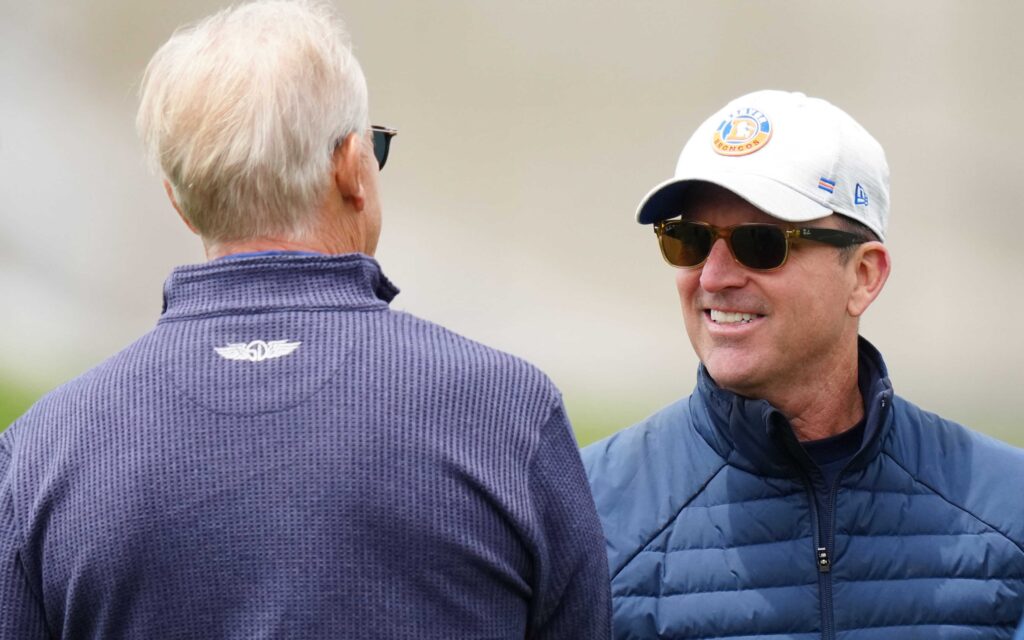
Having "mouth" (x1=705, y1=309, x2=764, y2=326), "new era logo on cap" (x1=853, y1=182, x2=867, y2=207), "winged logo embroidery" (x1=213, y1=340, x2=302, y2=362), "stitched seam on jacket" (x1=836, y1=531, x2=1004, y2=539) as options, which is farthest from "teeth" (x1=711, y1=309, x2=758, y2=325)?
"winged logo embroidery" (x1=213, y1=340, x2=302, y2=362)

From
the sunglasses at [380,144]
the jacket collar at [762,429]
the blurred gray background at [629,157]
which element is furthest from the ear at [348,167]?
the blurred gray background at [629,157]

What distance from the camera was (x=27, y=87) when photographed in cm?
487

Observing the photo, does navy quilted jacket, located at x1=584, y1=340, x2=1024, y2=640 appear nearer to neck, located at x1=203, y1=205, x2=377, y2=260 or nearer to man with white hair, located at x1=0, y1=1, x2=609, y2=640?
man with white hair, located at x1=0, y1=1, x2=609, y2=640

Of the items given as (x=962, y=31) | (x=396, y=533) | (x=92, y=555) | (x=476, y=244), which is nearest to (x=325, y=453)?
(x=396, y=533)

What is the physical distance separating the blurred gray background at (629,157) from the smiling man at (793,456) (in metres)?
2.33

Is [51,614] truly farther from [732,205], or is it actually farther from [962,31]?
[962,31]

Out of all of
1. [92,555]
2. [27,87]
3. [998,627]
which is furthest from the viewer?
[27,87]

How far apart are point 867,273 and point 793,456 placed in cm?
33

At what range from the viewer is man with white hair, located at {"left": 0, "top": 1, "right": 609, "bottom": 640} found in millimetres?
1360

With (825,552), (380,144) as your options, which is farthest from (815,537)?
(380,144)

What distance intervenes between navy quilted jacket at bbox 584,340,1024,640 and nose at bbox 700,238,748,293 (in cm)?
14

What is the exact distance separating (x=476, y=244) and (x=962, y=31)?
1.79m

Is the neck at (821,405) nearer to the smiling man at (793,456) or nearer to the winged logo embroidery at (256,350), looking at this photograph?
the smiling man at (793,456)

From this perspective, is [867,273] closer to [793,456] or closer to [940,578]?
[793,456]
